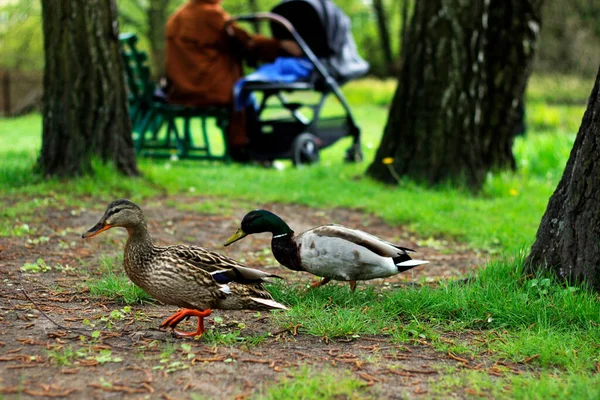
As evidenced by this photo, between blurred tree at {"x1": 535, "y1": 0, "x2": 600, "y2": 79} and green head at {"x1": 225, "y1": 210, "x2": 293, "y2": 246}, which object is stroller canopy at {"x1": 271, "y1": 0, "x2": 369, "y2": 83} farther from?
blurred tree at {"x1": 535, "y1": 0, "x2": 600, "y2": 79}

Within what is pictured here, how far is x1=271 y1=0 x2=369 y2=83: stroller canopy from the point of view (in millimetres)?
11805

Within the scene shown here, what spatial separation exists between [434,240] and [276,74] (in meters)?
4.93

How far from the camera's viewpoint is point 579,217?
4.61m

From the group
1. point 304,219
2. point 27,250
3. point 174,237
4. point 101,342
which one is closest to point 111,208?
point 101,342

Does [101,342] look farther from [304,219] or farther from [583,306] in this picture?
[304,219]

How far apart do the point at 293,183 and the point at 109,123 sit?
2564 millimetres

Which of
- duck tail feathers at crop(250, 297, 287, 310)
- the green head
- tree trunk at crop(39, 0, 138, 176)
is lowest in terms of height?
duck tail feathers at crop(250, 297, 287, 310)

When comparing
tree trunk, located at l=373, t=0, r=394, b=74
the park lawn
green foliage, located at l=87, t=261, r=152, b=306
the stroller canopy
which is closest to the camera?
the park lawn

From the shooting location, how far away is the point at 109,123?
320 inches

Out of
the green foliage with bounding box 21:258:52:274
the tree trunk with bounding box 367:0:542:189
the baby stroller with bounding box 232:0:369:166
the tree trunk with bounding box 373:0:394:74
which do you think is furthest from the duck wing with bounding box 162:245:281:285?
the tree trunk with bounding box 373:0:394:74

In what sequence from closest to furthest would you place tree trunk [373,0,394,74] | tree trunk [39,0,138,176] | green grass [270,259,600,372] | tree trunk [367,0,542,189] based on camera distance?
1. green grass [270,259,600,372]
2. tree trunk [39,0,138,176]
3. tree trunk [367,0,542,189]
4. tree trunk [373,0,394,74]

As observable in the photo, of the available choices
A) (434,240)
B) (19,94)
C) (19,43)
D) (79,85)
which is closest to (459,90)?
(434,240)

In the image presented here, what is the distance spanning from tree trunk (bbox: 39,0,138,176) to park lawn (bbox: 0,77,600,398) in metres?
0.30

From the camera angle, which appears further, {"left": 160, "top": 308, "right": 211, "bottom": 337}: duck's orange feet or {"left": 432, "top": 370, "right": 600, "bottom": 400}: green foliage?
{"left": 160, "top": 308, "right": 211, "bottom": 337}: duck's orange feet
